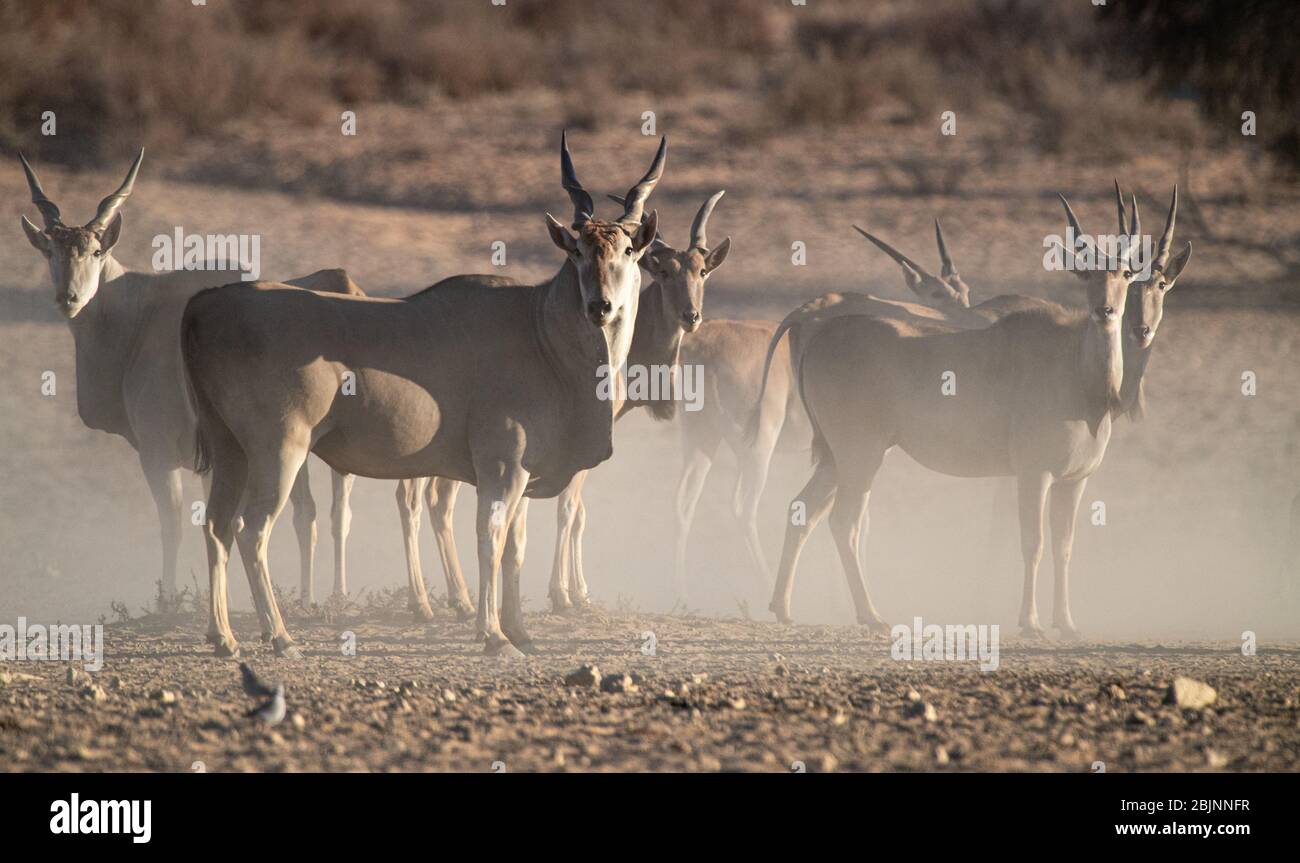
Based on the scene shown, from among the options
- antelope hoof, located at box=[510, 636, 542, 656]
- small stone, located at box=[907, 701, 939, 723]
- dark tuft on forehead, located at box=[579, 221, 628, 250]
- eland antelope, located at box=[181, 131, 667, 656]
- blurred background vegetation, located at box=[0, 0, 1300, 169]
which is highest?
blurred background vegetation, located at box=[0, 0, 1300, 169]

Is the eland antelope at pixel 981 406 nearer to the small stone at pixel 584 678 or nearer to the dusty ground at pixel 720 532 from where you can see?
the dusty ground at pixel 720 532

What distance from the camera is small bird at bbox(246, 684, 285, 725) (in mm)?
6316

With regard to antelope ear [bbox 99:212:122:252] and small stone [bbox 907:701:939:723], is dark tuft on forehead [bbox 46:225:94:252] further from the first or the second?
small stone [bbox 907:701:939:723]

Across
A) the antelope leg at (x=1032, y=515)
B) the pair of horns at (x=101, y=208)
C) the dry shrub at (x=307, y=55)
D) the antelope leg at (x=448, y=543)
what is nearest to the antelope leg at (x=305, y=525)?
the antelope leg at (x=448, y=543)

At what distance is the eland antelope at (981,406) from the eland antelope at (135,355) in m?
3.21

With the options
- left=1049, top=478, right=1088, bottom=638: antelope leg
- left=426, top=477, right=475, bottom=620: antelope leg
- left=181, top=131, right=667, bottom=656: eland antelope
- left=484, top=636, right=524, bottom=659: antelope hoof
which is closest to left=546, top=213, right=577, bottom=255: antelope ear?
left=181, top=131, right=667, bottom=656: eland antelope

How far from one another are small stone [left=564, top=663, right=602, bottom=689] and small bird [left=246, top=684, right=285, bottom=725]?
1412mm

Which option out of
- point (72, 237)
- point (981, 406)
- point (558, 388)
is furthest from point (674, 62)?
point (558, 388)

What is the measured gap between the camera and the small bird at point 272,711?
632 cm

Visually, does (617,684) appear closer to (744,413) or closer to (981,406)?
(981,406)

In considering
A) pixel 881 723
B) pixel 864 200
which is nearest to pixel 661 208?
pixel 864 200

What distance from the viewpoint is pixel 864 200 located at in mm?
22047
